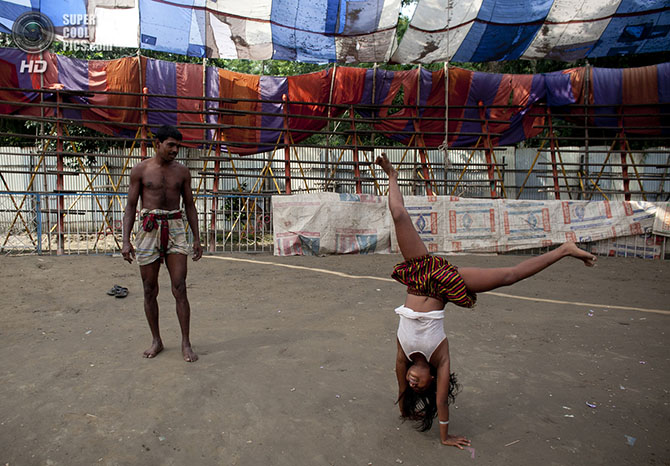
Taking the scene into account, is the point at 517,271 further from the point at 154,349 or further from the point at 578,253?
the point at 154,349

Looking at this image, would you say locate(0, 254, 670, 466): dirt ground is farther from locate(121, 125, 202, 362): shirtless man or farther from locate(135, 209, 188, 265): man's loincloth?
locate(135, 209, 188, 265): man's loincloth

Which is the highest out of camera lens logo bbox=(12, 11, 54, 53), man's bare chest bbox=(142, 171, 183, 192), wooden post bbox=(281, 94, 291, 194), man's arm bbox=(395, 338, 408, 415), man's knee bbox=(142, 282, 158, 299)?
camera lens logo bbox=(12, 11, 54, 53)

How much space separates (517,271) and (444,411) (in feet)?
3.07

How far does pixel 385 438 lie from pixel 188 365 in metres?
1.81

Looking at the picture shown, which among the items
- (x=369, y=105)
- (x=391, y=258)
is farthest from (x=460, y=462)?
(x=369, y=105)

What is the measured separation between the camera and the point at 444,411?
292 centimetres

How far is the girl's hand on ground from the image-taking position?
9.53 ft

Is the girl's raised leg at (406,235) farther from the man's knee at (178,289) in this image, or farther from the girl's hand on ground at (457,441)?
the man's knee at (178,289)

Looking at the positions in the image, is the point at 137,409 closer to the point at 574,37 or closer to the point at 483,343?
the point at 483,343

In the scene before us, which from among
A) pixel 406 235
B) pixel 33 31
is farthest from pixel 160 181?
pixel 33 31

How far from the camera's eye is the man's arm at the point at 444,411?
2914mm

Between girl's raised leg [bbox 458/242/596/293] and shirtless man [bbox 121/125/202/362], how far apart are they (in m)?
2.42

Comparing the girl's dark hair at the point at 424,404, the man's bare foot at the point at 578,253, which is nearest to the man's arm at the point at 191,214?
the girl's dark hair at the point at 424,404

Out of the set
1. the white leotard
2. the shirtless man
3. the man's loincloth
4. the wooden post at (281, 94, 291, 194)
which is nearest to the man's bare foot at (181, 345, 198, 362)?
the shirtless man
